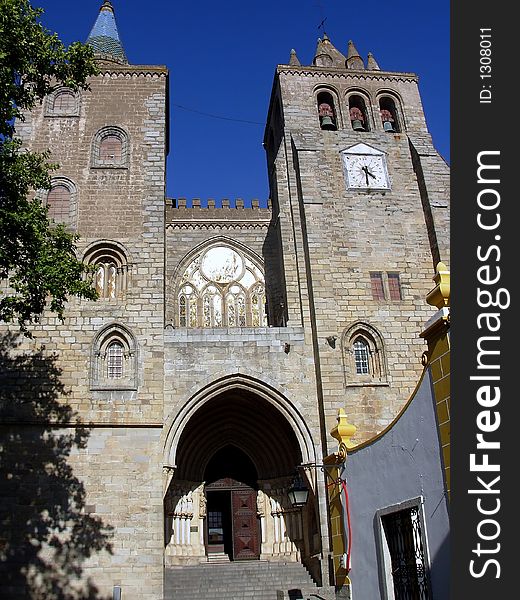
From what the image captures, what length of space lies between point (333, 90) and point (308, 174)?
14.5 feet

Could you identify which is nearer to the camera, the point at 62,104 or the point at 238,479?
the point at 238,479

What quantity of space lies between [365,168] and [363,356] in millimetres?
6003

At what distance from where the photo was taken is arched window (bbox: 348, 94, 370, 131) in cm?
1992

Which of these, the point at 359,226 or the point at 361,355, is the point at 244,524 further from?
the point at 359,226

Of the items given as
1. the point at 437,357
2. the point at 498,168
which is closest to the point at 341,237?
the point at 437,357

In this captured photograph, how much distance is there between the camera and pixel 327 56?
957 inches

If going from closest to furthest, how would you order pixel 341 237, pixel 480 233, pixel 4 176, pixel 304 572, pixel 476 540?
pixel 476 540 < pixel 480 233 < pixel 4 176 < pixel 304 572 < pixel 341 237

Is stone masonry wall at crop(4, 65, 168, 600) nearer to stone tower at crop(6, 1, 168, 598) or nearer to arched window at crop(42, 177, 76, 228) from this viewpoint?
stone tower at crop(6, 1, 168, 598)

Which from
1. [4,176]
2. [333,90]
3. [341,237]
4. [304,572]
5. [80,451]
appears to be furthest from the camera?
[333,90]

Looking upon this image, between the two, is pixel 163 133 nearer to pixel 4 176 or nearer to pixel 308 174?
pixel 308 174

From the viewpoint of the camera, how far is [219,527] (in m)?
18.0

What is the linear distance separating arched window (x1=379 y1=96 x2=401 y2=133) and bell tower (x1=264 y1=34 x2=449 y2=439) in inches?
1.6

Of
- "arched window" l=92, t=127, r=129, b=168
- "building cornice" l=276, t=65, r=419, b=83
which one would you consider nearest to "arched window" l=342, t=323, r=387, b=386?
"arched window" l=92, t=127, r=129, b=168

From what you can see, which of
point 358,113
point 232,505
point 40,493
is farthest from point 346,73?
point 40,493
